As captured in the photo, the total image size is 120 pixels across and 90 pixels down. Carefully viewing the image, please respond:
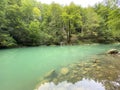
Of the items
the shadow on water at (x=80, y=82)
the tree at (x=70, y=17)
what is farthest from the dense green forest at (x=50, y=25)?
the shadow on water at (x=80, y=82)

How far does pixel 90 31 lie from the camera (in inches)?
1165

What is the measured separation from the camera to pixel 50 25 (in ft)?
91.5

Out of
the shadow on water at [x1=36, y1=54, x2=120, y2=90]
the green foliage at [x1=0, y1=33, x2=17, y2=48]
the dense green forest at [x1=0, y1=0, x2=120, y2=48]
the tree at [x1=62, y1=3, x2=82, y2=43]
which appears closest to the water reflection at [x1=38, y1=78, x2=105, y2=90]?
the shadow on water at [x1=36, y1=54, x2=120, y2=90]

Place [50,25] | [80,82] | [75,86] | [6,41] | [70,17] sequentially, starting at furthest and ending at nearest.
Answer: [50,25] → [70,17] → [6,41] → [80,82] → [75,86]

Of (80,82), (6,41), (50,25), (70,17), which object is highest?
(70,17)

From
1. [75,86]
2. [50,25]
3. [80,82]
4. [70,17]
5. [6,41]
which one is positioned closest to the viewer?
[75,86]

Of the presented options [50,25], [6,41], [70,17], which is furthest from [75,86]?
[50,25]

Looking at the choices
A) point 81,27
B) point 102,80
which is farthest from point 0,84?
point 81,27

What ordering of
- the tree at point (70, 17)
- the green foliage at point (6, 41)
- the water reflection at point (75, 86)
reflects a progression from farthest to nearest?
the tree at point (70, 17)
the green foliage at point (6, 41)
the water reflection at point (75, 86)

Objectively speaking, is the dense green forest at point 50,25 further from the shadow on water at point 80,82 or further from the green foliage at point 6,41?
the shadow on water at point 80,82

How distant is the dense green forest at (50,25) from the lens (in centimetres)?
2198

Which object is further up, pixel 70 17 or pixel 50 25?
pixel 70 17

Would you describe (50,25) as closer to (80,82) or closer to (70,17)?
(70,17)

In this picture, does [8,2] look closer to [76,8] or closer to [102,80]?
[76,8]
